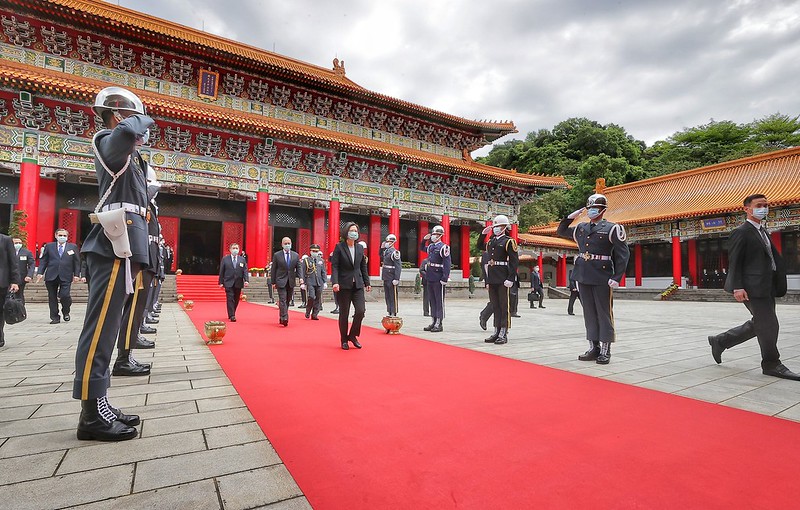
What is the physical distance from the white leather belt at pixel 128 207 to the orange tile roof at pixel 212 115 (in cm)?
1154

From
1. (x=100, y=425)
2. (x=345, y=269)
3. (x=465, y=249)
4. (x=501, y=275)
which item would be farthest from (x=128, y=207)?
(x=465, y=249)

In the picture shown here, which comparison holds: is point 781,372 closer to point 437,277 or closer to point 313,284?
point 437,277

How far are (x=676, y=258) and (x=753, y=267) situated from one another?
21.0 metres

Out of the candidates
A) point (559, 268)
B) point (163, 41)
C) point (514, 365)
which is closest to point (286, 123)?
point (163, 41)

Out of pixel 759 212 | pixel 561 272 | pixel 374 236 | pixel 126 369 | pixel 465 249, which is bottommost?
pixel 126 369

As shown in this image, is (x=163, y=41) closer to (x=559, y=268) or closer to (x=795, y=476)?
(x=795, y=476)

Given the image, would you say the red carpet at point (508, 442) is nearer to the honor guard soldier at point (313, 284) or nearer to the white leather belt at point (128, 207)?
the white leather belt at point (128, 207)

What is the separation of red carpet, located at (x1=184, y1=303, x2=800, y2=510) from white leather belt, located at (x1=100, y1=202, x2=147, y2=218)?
1.34m

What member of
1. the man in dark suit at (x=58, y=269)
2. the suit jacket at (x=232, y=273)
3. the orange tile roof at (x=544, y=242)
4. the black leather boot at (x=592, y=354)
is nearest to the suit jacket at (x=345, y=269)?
the black leather boot at (x=592, y=354)

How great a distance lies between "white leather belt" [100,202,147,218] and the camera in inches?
89.0

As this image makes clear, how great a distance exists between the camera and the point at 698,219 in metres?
20.7

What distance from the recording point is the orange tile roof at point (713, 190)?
19.0 meters

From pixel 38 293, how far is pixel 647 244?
2715 centimetres

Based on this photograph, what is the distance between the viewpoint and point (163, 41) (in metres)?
13.5
